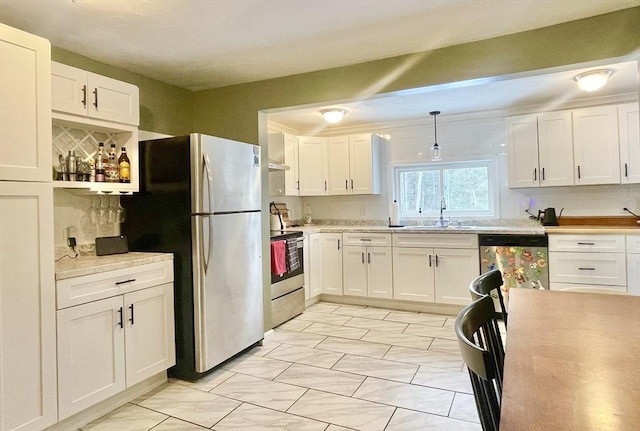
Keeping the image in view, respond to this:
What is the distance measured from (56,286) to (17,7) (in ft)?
5.03

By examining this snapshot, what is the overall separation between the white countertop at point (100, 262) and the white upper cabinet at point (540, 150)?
11.9 feet

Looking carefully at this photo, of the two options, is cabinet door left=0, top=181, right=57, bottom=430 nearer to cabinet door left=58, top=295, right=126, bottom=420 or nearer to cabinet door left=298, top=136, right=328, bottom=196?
cabinet door left=58, top=295, right=126, bottom=420

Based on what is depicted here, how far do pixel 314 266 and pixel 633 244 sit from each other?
10.3ft

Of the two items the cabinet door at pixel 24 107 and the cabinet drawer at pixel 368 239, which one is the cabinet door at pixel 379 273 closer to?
the cabinet drawer at pixel 368 239

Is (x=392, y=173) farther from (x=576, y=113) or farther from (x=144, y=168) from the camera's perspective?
(x=144, y=168)

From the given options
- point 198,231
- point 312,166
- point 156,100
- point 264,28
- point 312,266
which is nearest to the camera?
point 264,28

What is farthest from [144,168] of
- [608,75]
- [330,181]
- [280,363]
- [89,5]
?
[608,75]

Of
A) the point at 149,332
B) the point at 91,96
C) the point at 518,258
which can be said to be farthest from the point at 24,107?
the point at 518,258

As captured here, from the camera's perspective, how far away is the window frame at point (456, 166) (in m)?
4.66

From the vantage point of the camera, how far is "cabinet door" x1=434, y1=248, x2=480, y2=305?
4098mm

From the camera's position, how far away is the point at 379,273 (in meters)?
4.56

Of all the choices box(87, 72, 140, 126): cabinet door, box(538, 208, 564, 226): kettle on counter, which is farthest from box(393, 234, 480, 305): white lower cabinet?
box(87, 72, 140, 126): cabinet door

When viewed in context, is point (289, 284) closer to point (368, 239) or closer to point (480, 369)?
point (368, 239)

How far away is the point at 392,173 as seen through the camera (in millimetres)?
5188
